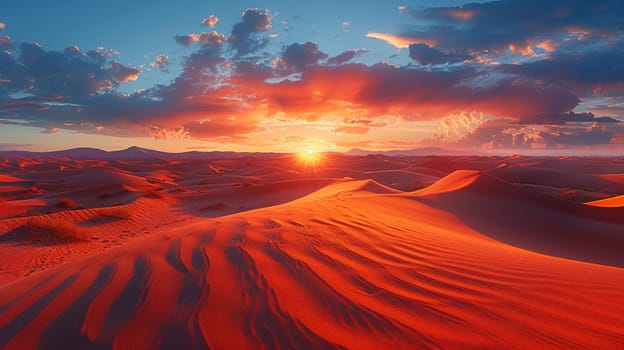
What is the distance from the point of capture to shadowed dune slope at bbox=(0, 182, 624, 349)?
2.39 m

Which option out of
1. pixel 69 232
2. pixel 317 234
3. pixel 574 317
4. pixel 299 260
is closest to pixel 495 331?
pixel 574 317

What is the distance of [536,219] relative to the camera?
971 centimetres

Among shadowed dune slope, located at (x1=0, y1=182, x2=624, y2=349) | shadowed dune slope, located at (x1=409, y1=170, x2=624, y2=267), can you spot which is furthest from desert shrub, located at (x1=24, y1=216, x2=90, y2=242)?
shadowed dune slope, located at (x1=409, y1=170, x2=624, y2=267)

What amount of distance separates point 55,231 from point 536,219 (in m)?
14.0

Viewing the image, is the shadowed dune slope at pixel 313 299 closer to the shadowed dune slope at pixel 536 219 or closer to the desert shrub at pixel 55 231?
the shadowed dune slope at pixel 536 219

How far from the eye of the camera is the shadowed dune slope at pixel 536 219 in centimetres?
780

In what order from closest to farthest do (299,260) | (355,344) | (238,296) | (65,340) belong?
(355,344) → (65,340) → (238,296) → (299,260)

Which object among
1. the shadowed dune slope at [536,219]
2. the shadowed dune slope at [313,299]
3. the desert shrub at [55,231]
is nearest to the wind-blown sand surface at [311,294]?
the shadowed dune slope at [313,299]

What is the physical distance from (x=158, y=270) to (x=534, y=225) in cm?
1014

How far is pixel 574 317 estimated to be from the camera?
2648 millimetres

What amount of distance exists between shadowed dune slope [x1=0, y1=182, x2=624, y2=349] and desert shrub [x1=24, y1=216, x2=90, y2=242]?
5.11 m

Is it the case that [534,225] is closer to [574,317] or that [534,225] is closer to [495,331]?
[574,317]

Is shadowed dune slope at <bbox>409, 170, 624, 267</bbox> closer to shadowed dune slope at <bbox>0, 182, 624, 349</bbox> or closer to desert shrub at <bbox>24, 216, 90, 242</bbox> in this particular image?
shadowed dune slope at <bbox>0, 182, 624, 349</bbox>

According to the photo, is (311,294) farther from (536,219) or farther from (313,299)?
(536,219)
